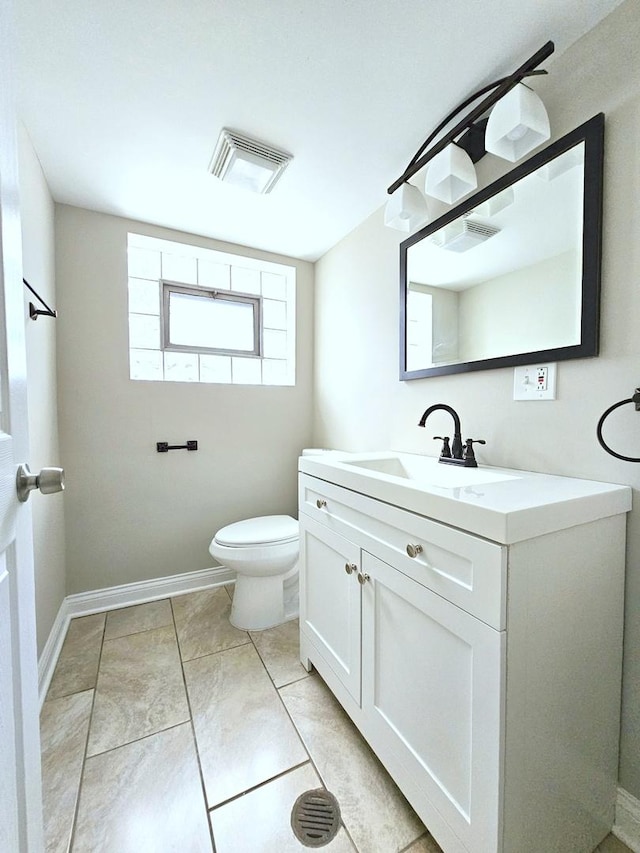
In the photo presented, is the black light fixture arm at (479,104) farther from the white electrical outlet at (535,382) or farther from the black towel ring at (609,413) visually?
the black towel ring at (609,413)

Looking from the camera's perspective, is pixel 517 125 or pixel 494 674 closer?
pixel 494 674

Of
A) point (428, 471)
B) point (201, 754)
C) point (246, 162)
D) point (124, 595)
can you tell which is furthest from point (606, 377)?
point (124, 595)

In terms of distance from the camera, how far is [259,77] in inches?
44.1

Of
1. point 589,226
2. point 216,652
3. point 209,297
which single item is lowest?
point 216,652

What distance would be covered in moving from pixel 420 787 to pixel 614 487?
902 millimetres

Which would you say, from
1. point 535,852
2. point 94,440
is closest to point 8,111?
point 94,440

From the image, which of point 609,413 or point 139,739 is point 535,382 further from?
point 139,739

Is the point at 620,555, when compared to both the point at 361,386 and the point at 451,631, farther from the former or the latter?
the point at 361,386

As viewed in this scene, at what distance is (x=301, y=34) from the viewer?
100cm

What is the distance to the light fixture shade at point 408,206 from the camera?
1375 millimetres

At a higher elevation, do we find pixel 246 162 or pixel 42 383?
pixel 246 162

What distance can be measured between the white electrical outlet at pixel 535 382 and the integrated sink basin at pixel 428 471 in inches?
10.6

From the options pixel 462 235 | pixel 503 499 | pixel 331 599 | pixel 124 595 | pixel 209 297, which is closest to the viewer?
pixel 503 499

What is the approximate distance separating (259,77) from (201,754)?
219cm
